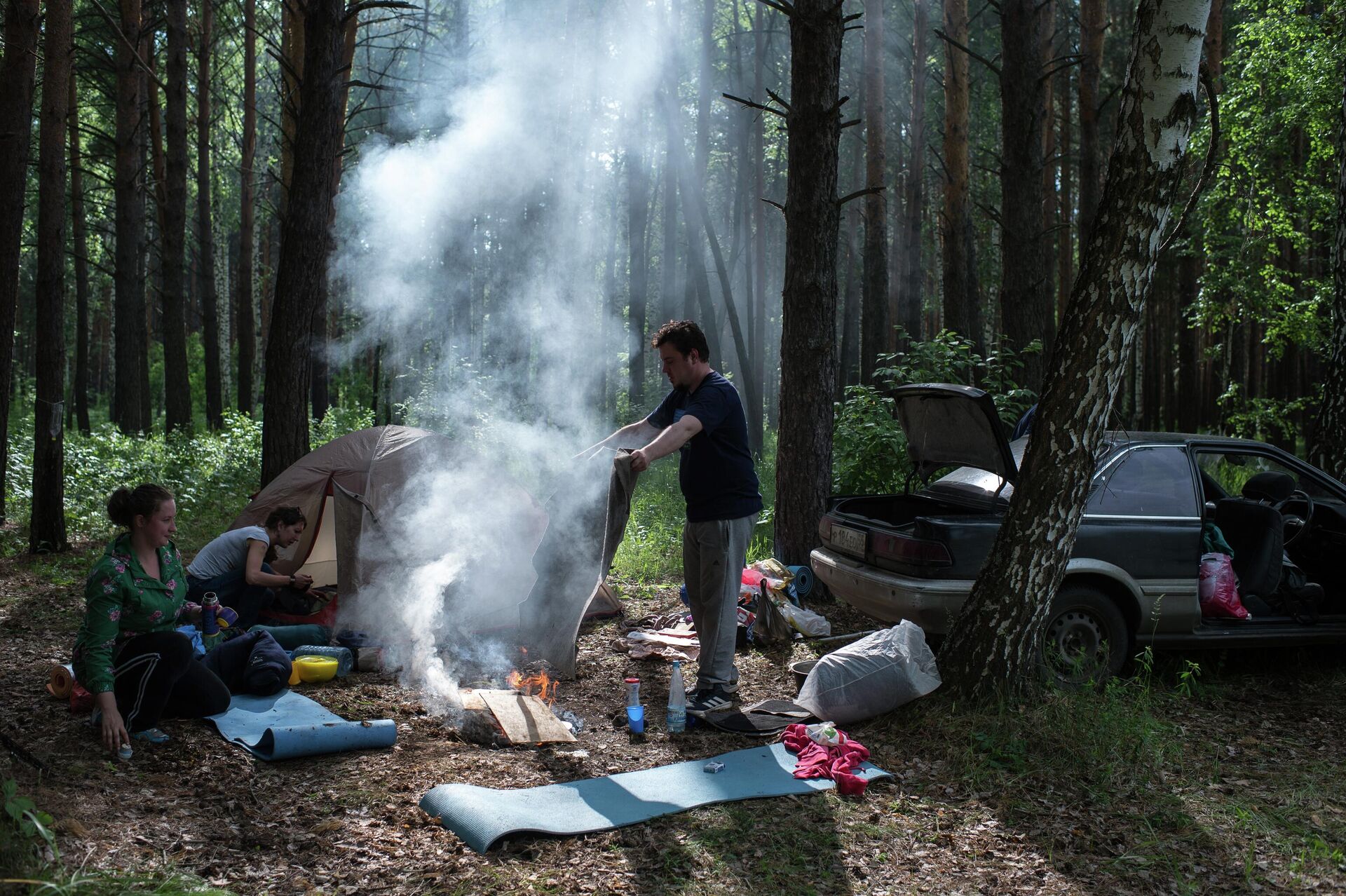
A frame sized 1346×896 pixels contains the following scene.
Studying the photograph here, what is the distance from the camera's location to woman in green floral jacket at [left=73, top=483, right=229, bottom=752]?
4.43m

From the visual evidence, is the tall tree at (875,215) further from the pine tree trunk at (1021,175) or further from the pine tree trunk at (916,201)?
the pine tree trunk at (1021,175)

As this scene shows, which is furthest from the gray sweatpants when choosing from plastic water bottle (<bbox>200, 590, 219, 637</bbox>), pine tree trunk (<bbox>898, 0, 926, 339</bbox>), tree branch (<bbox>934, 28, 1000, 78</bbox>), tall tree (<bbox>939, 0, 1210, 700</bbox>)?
pine tree trunk (<bbox>898, 0, 926, 339</bbox>)

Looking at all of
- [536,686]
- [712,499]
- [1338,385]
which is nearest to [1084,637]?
[712,499]

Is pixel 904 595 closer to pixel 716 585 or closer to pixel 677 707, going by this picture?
pixel 716 585

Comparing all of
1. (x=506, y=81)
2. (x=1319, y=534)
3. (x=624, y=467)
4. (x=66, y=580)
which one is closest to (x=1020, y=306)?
(x=1319, y=534)

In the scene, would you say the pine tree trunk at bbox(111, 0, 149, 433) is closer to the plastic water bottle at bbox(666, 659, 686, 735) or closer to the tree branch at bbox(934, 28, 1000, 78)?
the tree branch at bbox(934, 28, 1000, 78)

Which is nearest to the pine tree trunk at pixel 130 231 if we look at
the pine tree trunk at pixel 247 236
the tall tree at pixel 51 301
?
the pine tree trunk at pixel 247 236

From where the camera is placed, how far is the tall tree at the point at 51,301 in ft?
32.9

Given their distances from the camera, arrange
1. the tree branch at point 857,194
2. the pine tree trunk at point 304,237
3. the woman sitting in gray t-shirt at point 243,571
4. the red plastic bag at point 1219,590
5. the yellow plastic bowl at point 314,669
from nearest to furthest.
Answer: the yellow plastic bowl at point 314,669
the red plastic bag at point 1219,590
the woman sitting in gray t-shirt at point 243,571
the tree branch at point 857,194
the pine tree trunk at point 304,237

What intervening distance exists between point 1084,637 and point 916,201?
1533 centimetres

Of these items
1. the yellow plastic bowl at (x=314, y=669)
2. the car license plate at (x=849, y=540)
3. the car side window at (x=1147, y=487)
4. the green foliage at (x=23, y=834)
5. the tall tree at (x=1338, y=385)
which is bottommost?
the yellow plastic bowl at (x=314, y=669)

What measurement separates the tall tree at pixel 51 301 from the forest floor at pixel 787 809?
4.75 metres

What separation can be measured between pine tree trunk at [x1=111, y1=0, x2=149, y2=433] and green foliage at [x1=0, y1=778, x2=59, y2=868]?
1443cm

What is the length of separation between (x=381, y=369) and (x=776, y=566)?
692 inches
